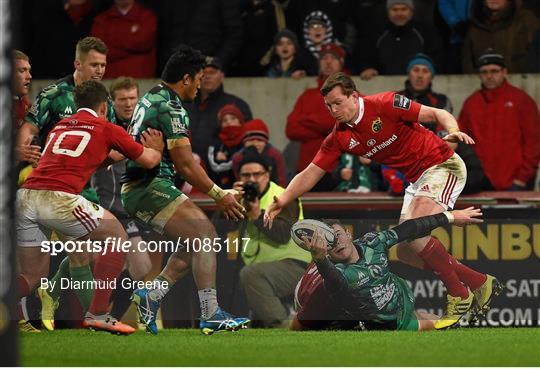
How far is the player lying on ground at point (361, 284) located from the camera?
1086 cm

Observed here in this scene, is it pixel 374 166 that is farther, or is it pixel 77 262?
pixel 374 166

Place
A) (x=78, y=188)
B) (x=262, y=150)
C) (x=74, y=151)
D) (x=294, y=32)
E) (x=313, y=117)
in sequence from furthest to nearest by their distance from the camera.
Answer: (x=294, y=32) < (x=313, y=117) < (x=262, y=150) < (x=78, y=188) < (x=74, y=151)

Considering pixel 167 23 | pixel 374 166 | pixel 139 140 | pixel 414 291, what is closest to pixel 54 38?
pixel 167 23

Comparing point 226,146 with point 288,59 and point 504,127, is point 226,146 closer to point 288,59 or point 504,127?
point 288,59

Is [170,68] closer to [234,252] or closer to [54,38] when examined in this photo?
[234,252]

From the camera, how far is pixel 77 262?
427 inches

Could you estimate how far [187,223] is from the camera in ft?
35.2

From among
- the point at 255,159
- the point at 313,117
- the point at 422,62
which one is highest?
the point at 422,62

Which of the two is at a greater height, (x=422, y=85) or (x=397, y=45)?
(x=397, y=45)

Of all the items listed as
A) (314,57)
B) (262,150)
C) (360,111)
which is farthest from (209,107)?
(360,111)

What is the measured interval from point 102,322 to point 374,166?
4071 mm

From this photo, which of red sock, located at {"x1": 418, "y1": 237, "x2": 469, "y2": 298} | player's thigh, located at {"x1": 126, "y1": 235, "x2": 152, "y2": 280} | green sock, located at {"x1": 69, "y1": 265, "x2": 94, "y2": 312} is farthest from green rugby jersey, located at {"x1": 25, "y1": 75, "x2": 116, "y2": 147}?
red sock, located at {"x1": 418, "y1": 237, "x2": 469, "y2": 298}

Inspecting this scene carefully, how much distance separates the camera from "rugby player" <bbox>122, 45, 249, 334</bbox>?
10688 mm

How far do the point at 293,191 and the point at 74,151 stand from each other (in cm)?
180
